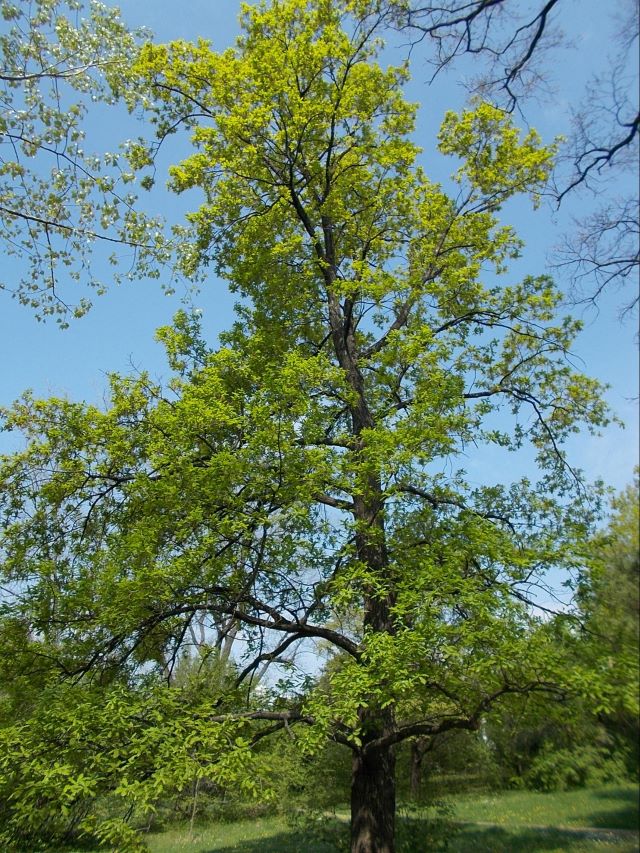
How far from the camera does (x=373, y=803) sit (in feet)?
22.6

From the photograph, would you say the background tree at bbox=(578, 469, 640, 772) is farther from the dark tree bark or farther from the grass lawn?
the dark tree bark

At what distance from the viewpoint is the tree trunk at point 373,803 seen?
665cm

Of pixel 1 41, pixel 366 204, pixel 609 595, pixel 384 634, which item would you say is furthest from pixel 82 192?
pixel 609 595

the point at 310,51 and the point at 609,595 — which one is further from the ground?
the point at 310,51

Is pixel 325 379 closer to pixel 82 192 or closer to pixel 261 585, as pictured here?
pixel 261 585

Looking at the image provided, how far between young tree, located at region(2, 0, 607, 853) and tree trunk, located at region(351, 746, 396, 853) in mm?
33

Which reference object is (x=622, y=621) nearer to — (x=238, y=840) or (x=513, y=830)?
(x=513, y=830)

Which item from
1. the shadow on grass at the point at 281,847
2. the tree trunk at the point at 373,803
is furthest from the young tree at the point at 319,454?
the shadow on grass at the point at 281,847

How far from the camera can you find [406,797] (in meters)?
10.5

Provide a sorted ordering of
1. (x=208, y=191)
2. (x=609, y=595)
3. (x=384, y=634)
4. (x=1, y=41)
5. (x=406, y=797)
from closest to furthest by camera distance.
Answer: (x=609, y=595), (x=384, y=634), (x=1, y=41), (x=406, y=797), (x=208, y=191)

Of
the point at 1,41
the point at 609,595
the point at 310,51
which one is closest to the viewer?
the point at 609,595

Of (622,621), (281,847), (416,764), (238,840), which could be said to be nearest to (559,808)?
(622,621)

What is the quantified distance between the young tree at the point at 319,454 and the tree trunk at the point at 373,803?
0.11ft

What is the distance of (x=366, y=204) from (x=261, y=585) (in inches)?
285
